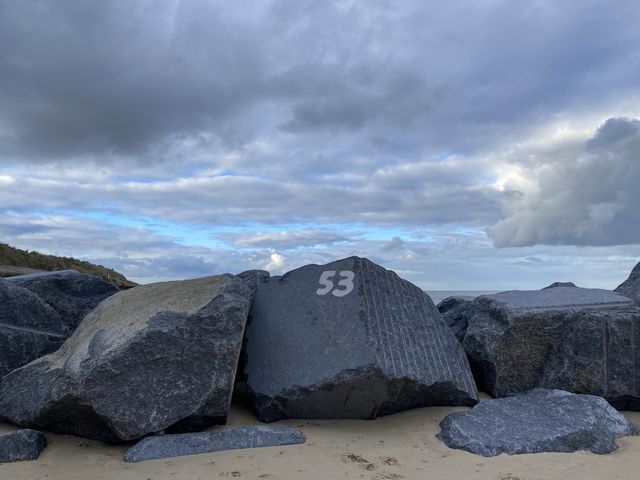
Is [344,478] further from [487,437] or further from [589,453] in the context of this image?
[589,453]

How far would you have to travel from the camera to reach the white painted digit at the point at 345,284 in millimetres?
6232

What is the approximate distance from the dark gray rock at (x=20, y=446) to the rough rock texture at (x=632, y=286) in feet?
20.4

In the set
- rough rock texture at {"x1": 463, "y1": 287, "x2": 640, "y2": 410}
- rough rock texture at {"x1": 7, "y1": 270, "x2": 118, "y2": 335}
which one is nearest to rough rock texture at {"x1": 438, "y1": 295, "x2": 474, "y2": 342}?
rough rock texture at {"x1": 463, "y1": 287, "x2": 640, "y2": 410}

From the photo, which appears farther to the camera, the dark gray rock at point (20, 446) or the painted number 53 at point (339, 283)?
the painted number 53 at point (339, 283)

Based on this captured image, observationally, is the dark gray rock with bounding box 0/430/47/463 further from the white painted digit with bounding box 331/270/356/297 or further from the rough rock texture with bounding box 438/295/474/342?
the rough rock texture with bounding box 438/295/474/342

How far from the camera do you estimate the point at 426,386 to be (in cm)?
571

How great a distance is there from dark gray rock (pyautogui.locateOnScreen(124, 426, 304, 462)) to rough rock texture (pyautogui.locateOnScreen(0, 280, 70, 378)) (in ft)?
6.62

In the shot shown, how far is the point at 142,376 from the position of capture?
5086mm

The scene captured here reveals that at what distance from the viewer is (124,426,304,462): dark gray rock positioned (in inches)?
189

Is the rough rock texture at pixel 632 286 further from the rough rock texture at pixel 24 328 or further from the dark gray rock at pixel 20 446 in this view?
the rough rock texture at pixel 24 328

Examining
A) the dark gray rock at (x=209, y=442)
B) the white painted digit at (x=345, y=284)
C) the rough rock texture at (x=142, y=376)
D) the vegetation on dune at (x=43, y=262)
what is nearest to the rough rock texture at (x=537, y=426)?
the dark gray rock at (x=209, y=442)

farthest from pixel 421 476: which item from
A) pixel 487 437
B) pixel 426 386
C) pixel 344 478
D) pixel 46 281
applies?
pixel 46 281

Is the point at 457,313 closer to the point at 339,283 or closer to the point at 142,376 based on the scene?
the point at 339,283

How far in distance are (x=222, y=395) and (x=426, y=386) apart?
185 cm
